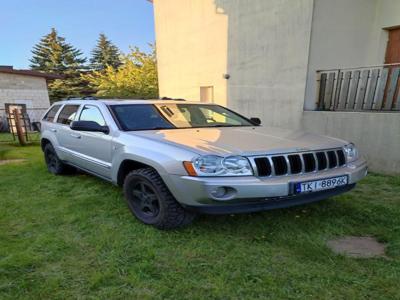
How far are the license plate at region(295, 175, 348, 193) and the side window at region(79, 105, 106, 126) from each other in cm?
252

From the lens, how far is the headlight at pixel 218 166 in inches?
103

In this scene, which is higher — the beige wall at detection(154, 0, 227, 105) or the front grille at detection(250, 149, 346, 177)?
the beige wall at detection(154, 0, 227, 105)

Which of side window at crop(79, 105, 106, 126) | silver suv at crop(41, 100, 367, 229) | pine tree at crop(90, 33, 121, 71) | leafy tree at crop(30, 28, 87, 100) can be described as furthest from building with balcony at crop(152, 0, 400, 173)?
pine tree at crop(90, 33, 121, 71)

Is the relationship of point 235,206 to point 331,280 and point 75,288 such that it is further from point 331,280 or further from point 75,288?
point 75,288

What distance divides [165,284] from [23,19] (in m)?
39.7

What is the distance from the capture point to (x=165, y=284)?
7.38 ft

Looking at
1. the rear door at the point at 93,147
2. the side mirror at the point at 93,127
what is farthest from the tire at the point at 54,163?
the side mirror at the point at 93,127

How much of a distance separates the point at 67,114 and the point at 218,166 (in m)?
3.44

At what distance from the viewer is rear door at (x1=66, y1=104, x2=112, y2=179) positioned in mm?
3758

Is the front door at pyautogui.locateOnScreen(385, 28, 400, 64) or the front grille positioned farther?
the front door at pyautogui.locateOnScreen(385, 28, 400, 64)

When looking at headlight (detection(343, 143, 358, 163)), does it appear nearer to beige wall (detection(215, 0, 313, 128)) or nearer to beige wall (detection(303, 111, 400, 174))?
beige wall (detection(303, 111, 400, 174))

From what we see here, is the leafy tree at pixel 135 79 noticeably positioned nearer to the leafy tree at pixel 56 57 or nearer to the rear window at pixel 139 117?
the leafy tree at pixel 56 57

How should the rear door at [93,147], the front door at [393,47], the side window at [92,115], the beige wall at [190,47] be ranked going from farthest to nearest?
the beige wall at [190,47], the front door at [393,47], the side window at [92,115], the rear door at [93,147]

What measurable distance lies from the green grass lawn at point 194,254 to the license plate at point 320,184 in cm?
52
